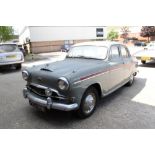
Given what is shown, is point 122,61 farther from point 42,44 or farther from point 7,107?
point 42,44

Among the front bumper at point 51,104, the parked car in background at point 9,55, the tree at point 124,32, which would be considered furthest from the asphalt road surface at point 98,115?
the tree at point 124,32

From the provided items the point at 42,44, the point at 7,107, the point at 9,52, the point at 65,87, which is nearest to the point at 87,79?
the point at 65,87

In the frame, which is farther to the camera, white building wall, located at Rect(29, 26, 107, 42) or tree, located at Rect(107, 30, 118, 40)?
tree, located at Rect(107, 30, 118, 40)

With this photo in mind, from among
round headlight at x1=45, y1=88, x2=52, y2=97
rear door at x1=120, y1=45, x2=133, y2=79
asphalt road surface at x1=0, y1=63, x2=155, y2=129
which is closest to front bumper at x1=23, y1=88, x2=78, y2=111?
round headlight at x1=45, y1=88, x2=52, y2=97

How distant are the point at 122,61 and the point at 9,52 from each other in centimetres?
653

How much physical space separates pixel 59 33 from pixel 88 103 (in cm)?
2674

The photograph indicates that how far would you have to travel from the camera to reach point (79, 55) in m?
4.84

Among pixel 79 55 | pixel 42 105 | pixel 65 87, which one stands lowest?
pixel 42 105

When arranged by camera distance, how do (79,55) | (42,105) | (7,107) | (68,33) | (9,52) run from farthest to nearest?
(68,33) < (9,52) < (79,55) < (7,107) < (42,105)

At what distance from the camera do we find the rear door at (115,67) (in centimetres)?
454

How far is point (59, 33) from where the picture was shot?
29203 mm

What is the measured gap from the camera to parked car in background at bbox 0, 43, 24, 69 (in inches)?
361

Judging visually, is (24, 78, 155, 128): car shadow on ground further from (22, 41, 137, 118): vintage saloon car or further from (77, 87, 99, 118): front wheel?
(22, 41, 137, 118): vintage saloon car

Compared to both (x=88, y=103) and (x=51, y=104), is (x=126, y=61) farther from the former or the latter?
(x=51, y=104)
